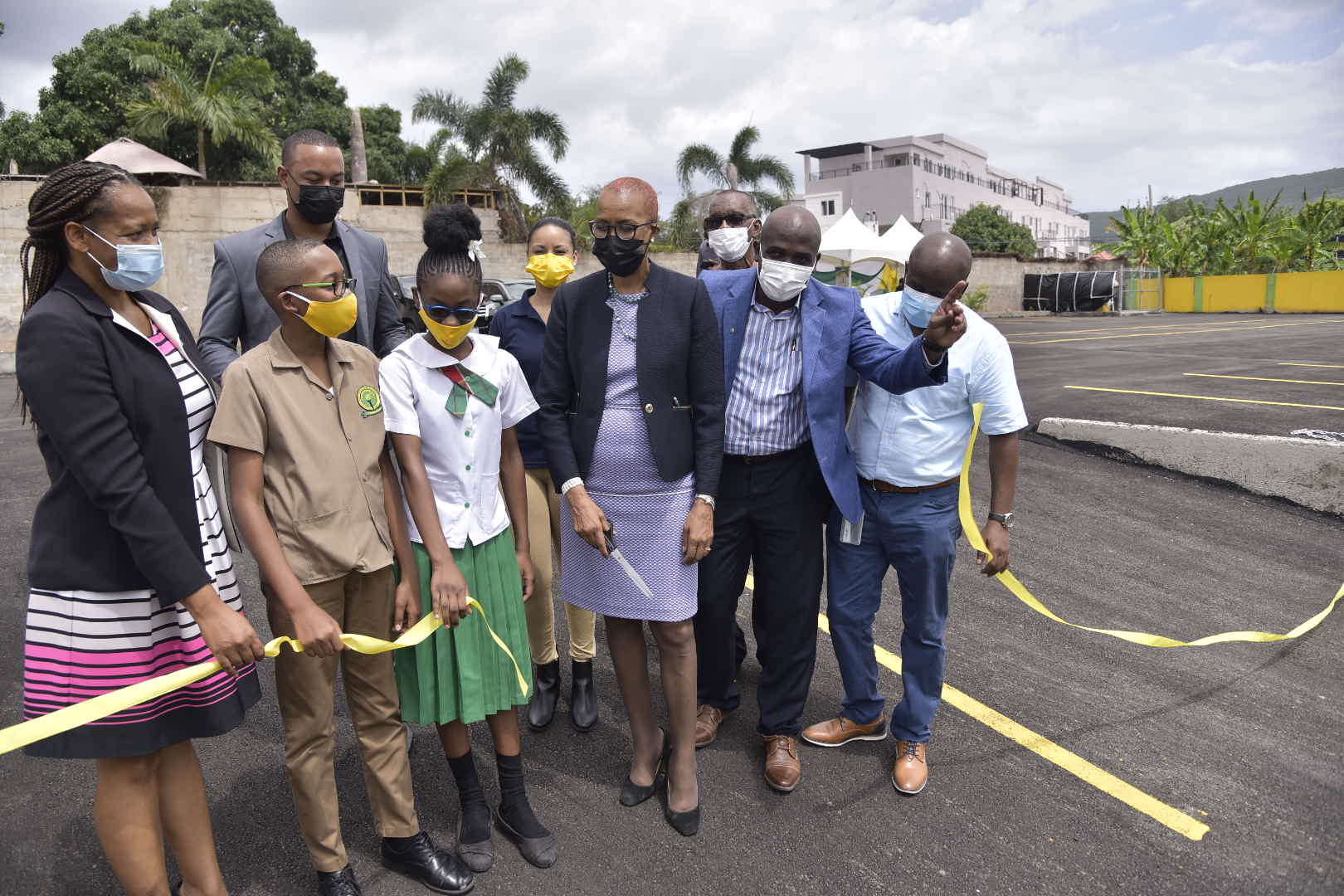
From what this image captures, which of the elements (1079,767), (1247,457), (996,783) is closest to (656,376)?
(996,783)

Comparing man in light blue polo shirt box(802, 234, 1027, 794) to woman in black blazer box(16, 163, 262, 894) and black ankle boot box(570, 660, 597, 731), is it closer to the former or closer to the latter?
black ankle boot box(570, 660, 597, 731)

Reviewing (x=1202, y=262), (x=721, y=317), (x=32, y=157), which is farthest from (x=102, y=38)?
(x=1202, y=262)

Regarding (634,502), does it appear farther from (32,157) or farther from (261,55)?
(261,55)

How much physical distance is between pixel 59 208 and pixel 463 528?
4.25 feet

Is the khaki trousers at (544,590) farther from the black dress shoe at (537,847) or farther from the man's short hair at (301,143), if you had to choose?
the man's short hair at (301,143)

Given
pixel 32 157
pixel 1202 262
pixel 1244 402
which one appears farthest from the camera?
pixel 1202 262

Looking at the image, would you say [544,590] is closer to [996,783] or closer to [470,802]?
[470,802]

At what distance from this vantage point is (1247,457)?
254 inches

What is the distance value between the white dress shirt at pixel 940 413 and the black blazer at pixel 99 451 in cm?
218

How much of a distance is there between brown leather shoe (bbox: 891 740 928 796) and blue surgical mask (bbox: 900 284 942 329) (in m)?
1.55

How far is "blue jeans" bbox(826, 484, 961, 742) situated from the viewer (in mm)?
3016

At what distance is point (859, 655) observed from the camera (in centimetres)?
324

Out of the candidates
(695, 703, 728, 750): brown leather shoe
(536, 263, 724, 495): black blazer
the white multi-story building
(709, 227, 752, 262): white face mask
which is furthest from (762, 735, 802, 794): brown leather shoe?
the white multi-story building

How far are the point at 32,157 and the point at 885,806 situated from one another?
31.6 meters
